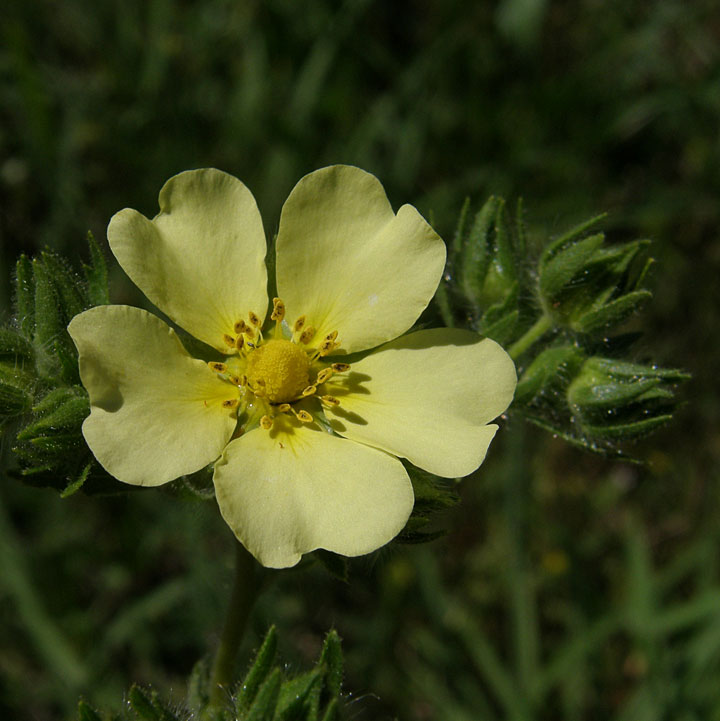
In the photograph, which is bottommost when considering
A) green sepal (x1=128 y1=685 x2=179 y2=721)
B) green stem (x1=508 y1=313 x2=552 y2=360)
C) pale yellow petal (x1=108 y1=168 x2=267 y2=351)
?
green sepal (x1=128 y1=685 x2=179 y2=721)

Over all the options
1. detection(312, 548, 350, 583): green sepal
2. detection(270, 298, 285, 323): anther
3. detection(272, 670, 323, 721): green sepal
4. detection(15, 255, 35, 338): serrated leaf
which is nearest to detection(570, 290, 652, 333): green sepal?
detection(270, 298, 285, 323): anther

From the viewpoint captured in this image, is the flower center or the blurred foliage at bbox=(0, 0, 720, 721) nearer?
the flower center

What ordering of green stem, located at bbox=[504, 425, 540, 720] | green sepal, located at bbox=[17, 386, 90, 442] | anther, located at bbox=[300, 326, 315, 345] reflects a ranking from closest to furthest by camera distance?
green sepal, located at bbox=[17, 386, 90, 442] < anther, located at bbox=[300, 326, 315, 345] < green stem, located at bbox=[504, 425, 540, 720]

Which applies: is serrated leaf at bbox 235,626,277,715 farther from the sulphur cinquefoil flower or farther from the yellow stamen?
the yellow stamen

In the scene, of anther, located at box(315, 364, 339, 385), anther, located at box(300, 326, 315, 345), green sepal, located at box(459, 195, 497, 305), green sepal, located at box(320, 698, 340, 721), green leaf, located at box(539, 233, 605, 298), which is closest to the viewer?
green sepal, located at box(320, 698, 340, 721)

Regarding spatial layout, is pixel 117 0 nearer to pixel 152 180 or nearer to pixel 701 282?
pixel 152 180

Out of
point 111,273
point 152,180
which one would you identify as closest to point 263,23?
point 152,180

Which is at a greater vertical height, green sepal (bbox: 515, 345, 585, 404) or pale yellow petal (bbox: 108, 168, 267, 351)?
pale yellow petal (bbox: 108, 168, 267, 351)
